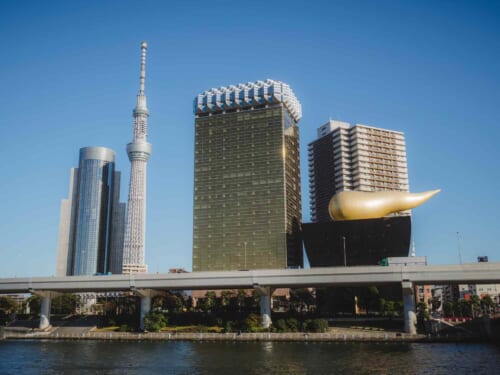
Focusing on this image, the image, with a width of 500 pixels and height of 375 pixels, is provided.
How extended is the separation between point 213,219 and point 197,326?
74.3 m

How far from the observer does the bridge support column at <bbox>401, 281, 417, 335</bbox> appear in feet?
268

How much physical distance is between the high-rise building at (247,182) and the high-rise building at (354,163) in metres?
20.9

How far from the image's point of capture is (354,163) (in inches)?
7323

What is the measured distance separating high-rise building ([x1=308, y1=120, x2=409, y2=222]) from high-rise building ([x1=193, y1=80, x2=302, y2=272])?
68.6 feet

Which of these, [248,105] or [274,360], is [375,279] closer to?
[274,360]

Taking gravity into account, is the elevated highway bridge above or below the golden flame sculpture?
below

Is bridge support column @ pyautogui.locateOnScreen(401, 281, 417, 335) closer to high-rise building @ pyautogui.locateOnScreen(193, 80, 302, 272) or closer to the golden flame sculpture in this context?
the golden flame sculpture

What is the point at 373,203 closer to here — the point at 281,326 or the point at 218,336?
the point at 281,326

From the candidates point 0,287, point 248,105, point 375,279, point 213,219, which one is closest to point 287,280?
point 375,279

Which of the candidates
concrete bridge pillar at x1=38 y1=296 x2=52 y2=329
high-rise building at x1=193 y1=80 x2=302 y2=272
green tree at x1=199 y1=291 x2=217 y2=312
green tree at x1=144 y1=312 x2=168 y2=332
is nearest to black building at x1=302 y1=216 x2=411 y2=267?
high-rise building at x1=193 y1=80 x2=302 y2=272

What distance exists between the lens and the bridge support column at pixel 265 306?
9044 centimetres

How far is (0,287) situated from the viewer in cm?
10412

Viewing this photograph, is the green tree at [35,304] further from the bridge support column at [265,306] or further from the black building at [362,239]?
the black building at [362,239]

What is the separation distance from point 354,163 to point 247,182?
144 feet
